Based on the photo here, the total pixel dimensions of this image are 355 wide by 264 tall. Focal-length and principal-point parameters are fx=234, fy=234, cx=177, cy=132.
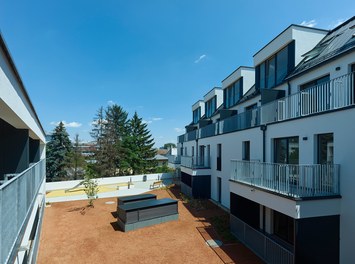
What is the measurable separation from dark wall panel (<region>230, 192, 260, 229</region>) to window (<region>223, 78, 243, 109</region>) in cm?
934

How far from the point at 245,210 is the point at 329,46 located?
31.1 ft

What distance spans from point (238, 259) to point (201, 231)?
11.7 ft

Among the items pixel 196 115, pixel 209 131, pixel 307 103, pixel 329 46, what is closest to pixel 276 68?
pixel 329 46

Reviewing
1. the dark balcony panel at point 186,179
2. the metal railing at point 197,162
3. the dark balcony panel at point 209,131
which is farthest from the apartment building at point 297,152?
the dark balcony panel at point 186,179

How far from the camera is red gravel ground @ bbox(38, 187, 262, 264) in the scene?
998 cm

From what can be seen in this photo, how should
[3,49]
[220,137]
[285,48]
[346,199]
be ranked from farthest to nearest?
[220,137], [285,48], [346,199], [3,49]

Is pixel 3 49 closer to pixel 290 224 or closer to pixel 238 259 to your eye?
pixel 238 259

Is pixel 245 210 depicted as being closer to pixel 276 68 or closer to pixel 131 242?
pixel 131 242

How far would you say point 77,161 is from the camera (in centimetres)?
3959

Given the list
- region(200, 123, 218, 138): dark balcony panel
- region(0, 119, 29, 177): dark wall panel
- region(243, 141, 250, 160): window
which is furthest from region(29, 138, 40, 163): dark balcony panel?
region(200, 123, 218, 138): dark balcony panel

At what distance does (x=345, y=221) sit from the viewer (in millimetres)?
7629

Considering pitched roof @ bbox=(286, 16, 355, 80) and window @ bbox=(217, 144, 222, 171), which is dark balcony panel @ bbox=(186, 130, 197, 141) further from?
pitched roof @ bbox=(286, 16, 355, 80)

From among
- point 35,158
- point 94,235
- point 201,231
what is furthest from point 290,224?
point 35,158

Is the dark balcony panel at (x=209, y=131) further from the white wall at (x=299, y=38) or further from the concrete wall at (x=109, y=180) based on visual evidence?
the concrete wall at (x=109, y=180)
